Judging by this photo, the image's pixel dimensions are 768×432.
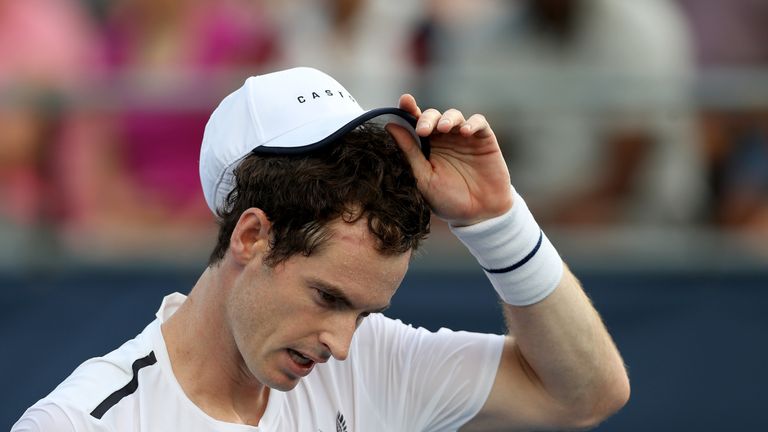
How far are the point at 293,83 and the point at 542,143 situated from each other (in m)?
2.50

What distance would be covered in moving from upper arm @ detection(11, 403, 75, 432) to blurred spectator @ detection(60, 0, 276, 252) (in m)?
2.45

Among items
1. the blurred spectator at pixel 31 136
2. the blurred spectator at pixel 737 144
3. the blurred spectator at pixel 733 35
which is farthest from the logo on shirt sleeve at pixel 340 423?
the blurred spectator at pixel 733 35

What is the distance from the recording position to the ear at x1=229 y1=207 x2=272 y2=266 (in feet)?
9.81

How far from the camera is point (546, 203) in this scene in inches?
219

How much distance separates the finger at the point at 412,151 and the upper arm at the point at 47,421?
2.98 ft

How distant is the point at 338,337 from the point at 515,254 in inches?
21.0

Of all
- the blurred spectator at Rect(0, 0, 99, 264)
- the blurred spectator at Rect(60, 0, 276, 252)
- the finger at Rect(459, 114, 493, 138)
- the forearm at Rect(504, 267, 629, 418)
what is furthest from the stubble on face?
the blurred spectator at Rect(0, 0, 99, 264)

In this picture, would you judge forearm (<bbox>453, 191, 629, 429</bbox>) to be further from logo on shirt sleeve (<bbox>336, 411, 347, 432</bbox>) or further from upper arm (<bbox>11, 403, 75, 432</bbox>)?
upper arm (<bbox>11, 403, 75, 432</bbox>)

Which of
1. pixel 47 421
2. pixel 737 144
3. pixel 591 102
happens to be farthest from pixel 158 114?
pixel 47 421

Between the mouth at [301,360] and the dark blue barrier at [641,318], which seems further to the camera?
the dark blue barrier at [641,318]

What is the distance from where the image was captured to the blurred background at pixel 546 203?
17.3 ft

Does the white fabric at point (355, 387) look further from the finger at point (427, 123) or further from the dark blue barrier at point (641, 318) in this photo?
the dark blue barrier at point (641, 318)

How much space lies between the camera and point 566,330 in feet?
A: 11.1

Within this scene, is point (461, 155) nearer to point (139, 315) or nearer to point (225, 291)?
point (225, 291)
